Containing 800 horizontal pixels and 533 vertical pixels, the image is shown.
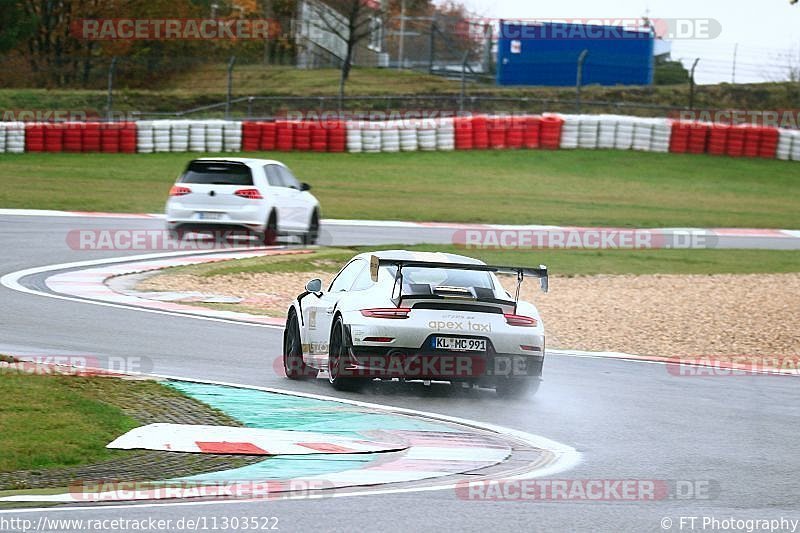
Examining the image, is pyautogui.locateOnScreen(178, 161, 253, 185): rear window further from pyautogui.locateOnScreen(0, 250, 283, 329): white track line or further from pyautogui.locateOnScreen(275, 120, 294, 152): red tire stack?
pyautogui.locateOnScreen(275, 120, 294, 152): red tire stack

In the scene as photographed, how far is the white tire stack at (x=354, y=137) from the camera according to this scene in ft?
132

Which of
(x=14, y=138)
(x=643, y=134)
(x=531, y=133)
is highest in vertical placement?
(x=643, y=134)

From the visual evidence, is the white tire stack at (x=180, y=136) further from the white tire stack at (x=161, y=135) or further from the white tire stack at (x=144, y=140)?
the white tire stack at (x=144, y=140)

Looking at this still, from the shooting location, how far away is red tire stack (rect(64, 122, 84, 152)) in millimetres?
37375

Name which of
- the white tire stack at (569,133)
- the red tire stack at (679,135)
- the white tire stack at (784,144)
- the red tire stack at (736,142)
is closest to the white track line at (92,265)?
the white tire stack at (569,133)

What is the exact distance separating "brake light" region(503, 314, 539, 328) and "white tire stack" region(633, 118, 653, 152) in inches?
1253

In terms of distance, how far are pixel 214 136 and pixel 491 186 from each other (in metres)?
7.53

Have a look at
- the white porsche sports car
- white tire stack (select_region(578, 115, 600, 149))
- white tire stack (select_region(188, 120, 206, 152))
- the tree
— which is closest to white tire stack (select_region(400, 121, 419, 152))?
white tire stack (select_region(578, 115, 600, 149))

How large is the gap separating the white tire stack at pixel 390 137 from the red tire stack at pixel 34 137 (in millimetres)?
9412

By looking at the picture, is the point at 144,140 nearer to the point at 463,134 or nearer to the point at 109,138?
the point at 109,138

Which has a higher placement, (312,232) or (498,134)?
(498,134)

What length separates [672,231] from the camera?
30.7 m

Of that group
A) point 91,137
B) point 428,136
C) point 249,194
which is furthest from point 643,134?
point 249,194

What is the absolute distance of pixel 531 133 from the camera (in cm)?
4178
